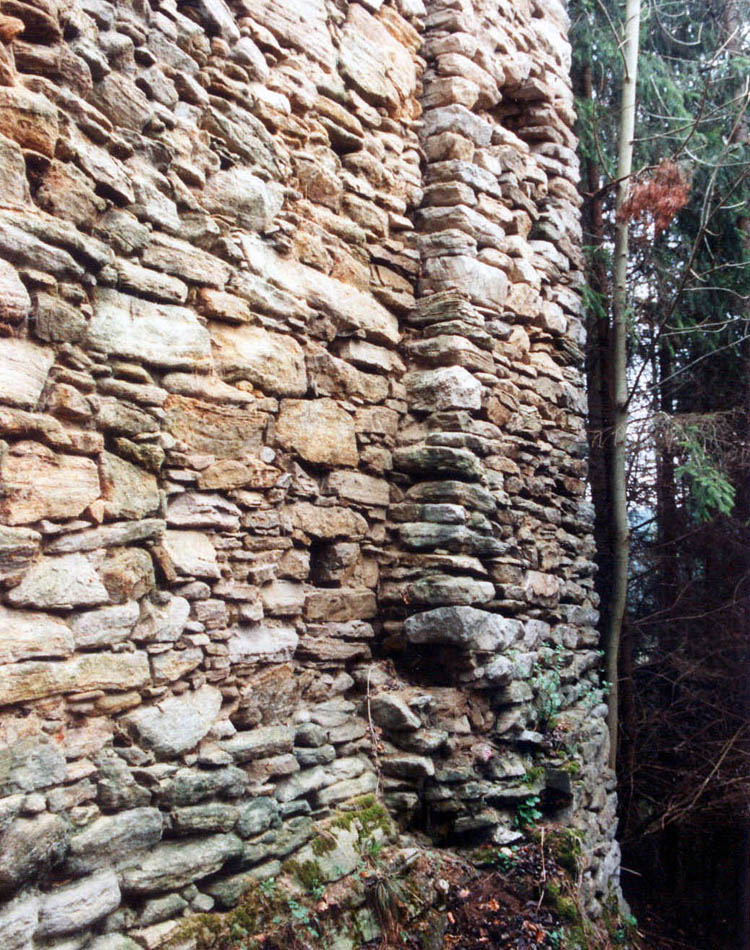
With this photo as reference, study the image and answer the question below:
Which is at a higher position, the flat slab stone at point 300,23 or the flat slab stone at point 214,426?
the flat slab stone at point 300,23

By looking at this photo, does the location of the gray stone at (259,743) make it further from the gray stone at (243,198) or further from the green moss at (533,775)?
the gray stone at (243,198)

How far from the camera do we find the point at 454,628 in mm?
3600

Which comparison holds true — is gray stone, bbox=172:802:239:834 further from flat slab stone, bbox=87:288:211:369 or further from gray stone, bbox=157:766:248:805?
flat slab stone, bbox=87:288:211:369

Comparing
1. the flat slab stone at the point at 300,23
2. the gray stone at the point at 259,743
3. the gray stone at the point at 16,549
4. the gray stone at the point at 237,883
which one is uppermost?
the flat slab stone at the point at 300,23

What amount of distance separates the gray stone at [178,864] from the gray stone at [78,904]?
0.07 metres

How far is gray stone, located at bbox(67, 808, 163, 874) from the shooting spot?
7.59 feet

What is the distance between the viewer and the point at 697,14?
25.5ft

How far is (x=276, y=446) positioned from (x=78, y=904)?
1.71 meters

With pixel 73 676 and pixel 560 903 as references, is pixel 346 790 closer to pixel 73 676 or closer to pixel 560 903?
pixel 560 903

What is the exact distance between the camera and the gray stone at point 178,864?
8.02 feet

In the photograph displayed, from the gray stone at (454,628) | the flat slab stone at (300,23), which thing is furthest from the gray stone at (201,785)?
the flat slab stone at (300,23)

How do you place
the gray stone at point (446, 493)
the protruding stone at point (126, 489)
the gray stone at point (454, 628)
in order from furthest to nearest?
the gray stone at point (446, 493) < the gray stone at point (454, 628) < the protruding stone at point (126, 489)

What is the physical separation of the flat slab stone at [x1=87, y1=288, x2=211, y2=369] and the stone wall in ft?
0.04

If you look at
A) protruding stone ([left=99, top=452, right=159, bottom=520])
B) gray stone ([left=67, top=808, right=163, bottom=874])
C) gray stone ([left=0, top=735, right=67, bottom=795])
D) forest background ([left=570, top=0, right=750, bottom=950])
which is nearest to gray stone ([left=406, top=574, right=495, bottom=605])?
protruding stone ([left=99, top=452, right=159, bottom=520])
